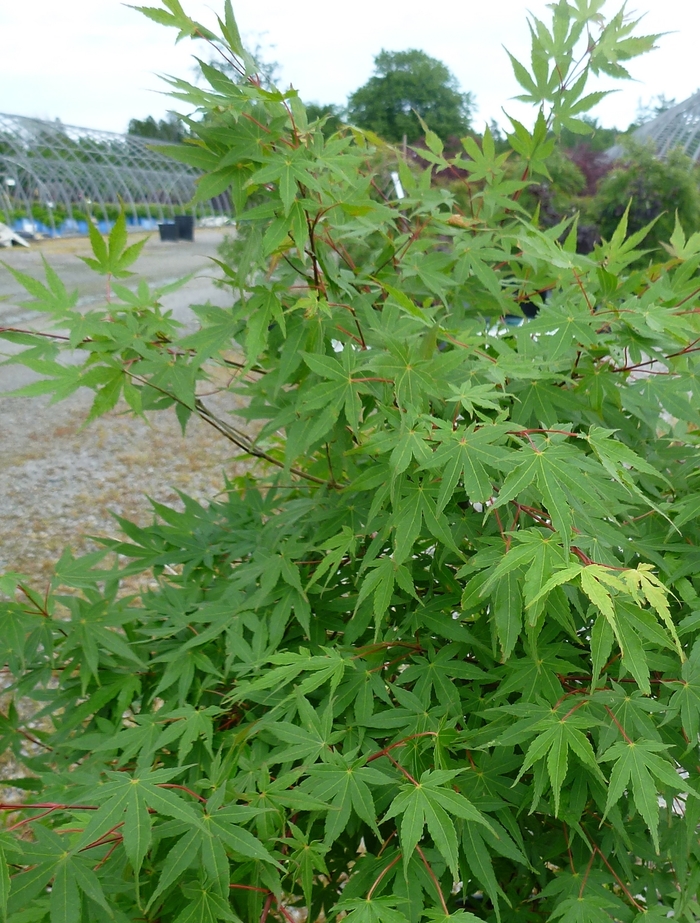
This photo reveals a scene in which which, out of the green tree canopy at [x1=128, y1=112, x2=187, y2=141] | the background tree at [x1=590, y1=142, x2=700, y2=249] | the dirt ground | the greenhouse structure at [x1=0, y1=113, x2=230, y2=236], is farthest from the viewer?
the green tree canopy at [x1=128, y1=112, x2=187, y2=141]

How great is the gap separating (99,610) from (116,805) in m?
0.45

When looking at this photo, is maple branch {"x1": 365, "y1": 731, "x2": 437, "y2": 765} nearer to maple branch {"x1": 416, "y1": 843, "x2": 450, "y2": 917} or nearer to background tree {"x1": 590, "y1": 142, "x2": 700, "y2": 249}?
maple branch {"x1": 416, "y1": 843, "x2": 450, "y2": 917}

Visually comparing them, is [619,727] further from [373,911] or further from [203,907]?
[203,907]

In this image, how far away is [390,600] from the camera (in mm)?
906

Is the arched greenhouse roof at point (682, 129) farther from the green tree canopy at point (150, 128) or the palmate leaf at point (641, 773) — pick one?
the green tree canopy at point (150, 128)

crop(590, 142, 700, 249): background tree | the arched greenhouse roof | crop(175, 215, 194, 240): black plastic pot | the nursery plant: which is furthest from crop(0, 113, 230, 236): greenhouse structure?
the nursery plant

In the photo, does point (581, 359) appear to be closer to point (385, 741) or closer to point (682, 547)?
point (682, 547)

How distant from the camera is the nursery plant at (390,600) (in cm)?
76

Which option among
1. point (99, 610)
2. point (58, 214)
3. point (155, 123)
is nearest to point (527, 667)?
point (99, 610)

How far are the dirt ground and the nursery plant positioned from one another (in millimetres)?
2606

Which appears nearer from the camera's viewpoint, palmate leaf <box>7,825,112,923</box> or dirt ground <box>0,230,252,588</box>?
palmate leaf <box>7,825,112,923</box>

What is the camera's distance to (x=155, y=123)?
31438 millimetres

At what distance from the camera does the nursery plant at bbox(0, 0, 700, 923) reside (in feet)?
2.49

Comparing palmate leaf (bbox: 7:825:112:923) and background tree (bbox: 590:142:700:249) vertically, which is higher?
background tree (bbox: 590:142:700:249)
